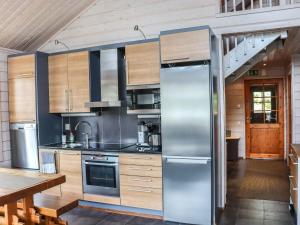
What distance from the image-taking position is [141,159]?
3641 mm

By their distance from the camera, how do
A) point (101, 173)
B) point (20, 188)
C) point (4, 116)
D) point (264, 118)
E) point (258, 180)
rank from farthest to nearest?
1. point (264, 118)
2. point (258, 180)
3. point (4, 116)
4. point (101, 173)
5. point (20, 188)

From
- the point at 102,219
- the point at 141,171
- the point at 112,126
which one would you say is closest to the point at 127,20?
the point at 112,126

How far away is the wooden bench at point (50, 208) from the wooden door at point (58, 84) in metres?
1.78

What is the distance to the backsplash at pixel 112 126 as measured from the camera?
4352 millimetres

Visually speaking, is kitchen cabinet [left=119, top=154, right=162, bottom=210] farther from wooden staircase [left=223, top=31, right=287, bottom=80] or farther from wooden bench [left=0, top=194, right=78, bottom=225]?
wooden staircase [left=223, top=31, right=287, bottom=80]

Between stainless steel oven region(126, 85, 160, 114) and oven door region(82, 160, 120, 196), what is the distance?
0.82 meters

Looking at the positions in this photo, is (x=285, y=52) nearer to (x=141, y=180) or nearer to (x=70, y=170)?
(x=141, y=180)

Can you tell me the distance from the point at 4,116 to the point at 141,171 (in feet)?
8.57

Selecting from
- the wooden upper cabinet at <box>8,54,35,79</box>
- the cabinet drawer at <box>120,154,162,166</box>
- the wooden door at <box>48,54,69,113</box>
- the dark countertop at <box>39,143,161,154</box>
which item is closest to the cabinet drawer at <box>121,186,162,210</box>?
the cabinet drawer at <box>120,154,162,166</box>

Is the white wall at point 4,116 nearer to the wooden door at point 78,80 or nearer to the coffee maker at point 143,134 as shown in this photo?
the wooden door at point 78,80

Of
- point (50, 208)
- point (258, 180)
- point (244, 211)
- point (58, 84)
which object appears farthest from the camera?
point (258, 180)

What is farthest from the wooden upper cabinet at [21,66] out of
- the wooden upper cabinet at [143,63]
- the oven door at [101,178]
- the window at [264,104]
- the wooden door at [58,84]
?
the window at [264,104]

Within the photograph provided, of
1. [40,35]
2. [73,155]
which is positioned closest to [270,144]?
[73,155]

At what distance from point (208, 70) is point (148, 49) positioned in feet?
3.09
